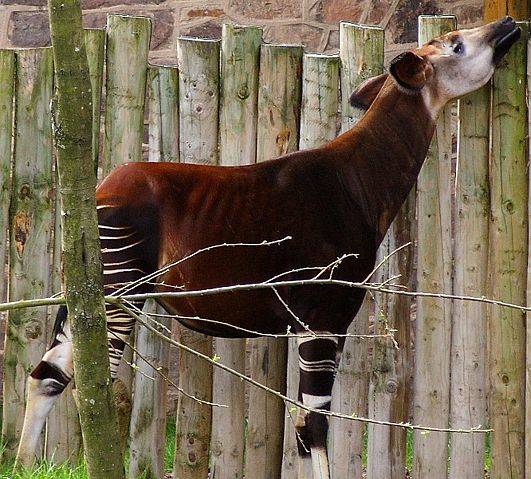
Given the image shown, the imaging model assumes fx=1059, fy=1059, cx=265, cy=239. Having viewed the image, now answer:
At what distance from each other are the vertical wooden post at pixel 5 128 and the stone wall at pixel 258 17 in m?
1.61

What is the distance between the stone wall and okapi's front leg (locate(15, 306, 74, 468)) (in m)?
2.58

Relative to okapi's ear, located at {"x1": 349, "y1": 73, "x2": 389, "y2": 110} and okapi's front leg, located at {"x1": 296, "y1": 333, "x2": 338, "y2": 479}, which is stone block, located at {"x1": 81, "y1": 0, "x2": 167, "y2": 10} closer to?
okapi's ear, located at {"x1": 349, "y1": 73, "x2": 389, "y2": 110}

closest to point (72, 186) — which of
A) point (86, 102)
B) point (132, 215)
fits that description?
point (86, 102)

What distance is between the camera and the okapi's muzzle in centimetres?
403

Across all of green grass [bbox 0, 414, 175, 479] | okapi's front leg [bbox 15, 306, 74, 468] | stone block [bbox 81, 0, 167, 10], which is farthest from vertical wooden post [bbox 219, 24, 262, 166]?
stone block [bbox 81, 0, 167, 10]

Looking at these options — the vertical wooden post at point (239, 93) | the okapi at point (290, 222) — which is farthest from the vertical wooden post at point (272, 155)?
the okapi at point (290, 222)

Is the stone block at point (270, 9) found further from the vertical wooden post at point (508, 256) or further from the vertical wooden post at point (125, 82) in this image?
the vertical wooden post at point (508, 256)

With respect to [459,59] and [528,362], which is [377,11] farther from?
[528,362]

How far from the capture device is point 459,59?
159 inches

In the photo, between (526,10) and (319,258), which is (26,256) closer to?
(319,258)

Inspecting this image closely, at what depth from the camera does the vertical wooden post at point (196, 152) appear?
445 cm

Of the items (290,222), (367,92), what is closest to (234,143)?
(367,92)

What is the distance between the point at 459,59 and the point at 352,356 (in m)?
1.31

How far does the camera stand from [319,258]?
151 inches
